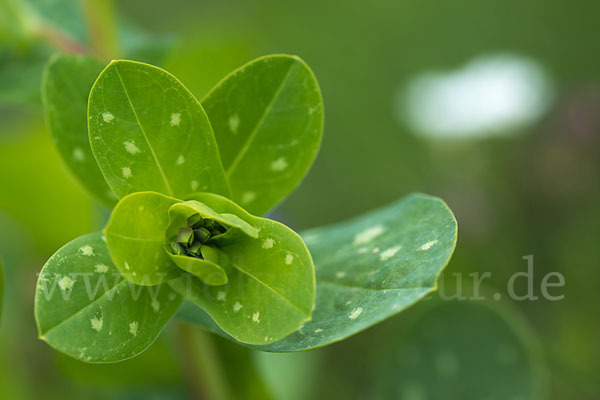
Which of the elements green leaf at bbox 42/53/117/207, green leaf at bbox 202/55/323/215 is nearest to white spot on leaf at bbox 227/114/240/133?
green leaf at bbox 202/55/323/215

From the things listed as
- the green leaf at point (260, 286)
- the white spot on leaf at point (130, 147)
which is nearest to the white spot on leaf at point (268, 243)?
the green leaf at point (260, 286)

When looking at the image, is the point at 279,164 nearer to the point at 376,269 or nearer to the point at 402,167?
the point at 376,269

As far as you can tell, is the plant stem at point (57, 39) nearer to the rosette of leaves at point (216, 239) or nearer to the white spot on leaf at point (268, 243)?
the rosette of leaves at point (216, 239)

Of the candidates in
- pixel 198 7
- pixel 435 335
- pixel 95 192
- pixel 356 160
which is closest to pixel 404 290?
pixel 95 192

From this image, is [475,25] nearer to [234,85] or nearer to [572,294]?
[572,294]

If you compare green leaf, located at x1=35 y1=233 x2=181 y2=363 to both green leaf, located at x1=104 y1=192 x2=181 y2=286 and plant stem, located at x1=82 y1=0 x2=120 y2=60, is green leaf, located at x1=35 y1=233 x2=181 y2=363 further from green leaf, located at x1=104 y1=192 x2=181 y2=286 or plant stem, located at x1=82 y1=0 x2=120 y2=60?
plant stem, located at x1=82 y1=0 x2=120 y2=60
